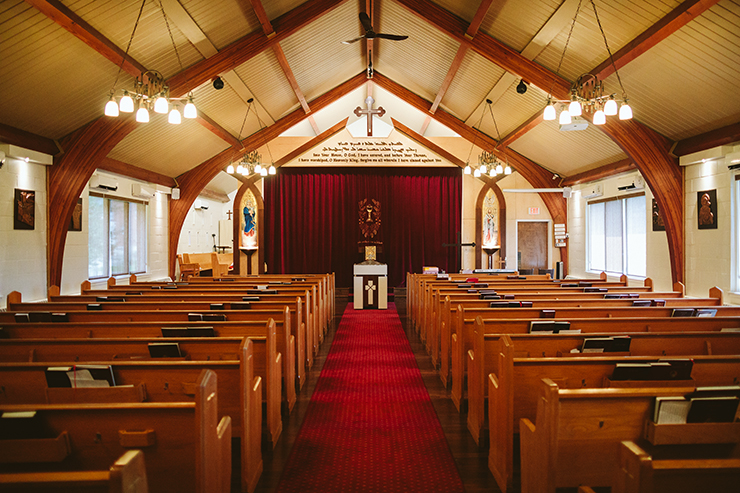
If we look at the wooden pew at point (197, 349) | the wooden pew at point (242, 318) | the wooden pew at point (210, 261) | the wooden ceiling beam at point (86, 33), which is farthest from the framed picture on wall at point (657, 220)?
the wooden pew at point (210, 261)

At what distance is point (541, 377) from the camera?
2.37 meters

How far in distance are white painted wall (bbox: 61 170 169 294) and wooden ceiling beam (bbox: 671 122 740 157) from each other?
873cm

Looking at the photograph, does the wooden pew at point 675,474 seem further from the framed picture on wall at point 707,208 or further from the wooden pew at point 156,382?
the framed picture on wall at point 707,208

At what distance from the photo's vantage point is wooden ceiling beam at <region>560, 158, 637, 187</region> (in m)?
7.41

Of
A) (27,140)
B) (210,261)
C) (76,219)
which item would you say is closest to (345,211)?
(210,261)

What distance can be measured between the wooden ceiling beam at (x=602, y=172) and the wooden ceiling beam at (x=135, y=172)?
323 inches

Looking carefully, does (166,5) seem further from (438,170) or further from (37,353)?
(438,170)

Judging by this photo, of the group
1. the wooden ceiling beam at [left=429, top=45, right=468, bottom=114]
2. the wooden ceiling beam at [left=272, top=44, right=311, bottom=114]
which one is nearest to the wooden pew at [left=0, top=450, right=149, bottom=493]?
the wooden ceiling beam at [left=272, top=44, right=311, bottom=114]

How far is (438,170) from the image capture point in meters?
11.6

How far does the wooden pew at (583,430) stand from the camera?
64.9 inches

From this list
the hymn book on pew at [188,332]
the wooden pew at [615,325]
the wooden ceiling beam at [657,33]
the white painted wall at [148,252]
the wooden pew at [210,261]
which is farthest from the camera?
the wooden pew at [210,261]

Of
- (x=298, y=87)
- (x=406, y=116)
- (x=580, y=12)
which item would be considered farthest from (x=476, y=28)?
(x=406, y=116)

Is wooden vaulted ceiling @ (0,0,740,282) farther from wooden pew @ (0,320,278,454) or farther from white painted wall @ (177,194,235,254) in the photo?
wooden pew @ (0,320,278,454)

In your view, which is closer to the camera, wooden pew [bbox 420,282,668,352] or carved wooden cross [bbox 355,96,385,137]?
wooden pew [bbox 420,282,668,352]
